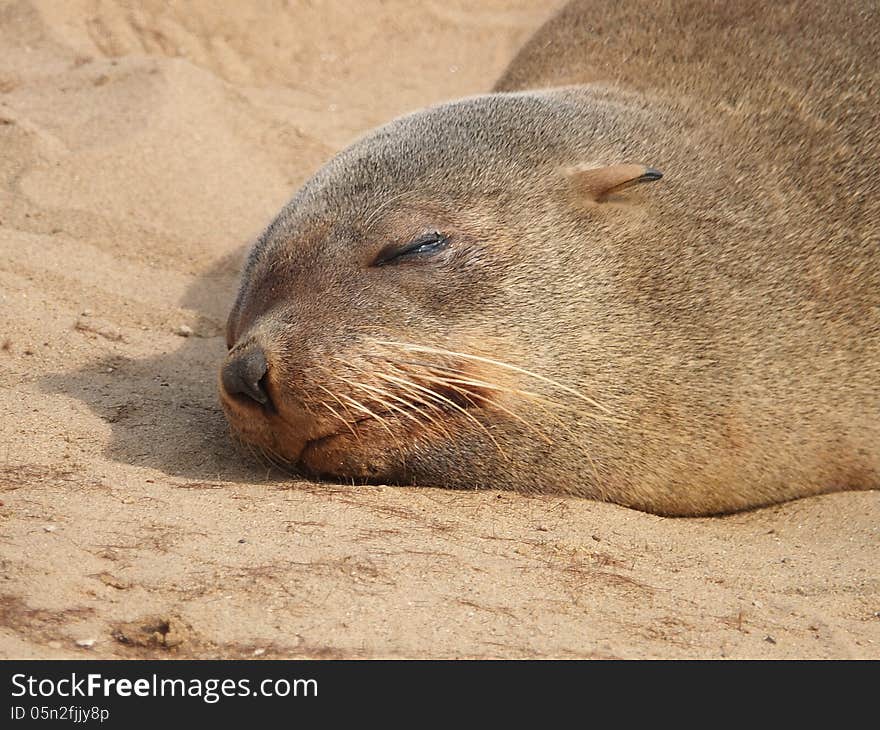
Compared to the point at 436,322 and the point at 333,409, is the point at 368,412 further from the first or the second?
the point at 436,322

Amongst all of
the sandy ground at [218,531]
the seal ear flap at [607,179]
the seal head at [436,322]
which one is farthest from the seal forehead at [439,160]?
the sandy ground at [218,531]

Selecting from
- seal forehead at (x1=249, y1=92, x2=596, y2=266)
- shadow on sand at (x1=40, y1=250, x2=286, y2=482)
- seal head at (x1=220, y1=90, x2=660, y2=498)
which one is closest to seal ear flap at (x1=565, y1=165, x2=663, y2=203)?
seal head at (x1=220, y1=90, x2=660, y2=498)

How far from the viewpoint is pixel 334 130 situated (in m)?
8.49

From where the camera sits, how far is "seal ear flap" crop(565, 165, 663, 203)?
13.2 feet

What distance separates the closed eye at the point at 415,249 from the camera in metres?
3.88

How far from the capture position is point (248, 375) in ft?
12.0

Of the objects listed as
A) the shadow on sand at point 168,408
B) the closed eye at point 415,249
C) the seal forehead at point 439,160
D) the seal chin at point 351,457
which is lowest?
the shadow on sand at point 168,408

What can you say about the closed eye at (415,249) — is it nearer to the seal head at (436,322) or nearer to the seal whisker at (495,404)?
the seal head at (436,322)

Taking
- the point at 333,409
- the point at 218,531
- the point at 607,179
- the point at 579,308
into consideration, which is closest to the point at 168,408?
the point at 333,409

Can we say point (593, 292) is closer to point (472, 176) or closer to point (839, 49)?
point (472, 176)

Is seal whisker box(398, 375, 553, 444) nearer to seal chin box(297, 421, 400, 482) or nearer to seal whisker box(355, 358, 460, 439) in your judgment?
seal whisker box(355, 358, 460, 439)

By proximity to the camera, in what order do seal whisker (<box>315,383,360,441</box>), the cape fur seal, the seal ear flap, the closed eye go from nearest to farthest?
seal whisker (<box>315,383,360,441</box>) < the cape fur seal < the closed eye < the seal ear flap

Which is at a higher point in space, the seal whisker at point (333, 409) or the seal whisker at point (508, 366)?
the seal whisker at point (508, 366)

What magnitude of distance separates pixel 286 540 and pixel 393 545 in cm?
27
